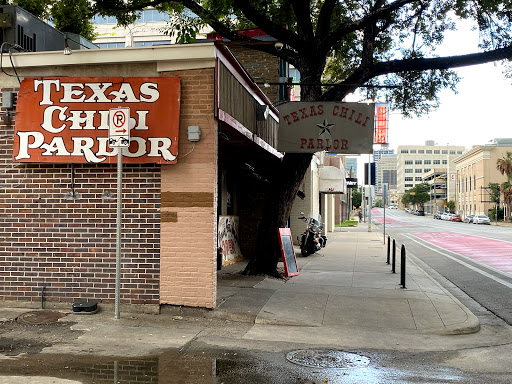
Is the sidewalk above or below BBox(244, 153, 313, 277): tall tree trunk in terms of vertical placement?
below

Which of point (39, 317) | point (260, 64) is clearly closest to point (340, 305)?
point (39, 317)

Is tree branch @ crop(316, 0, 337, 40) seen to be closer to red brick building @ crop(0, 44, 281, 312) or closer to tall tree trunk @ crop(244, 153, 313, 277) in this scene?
tall tree trunk @ crop(244, 153, 313, 277)

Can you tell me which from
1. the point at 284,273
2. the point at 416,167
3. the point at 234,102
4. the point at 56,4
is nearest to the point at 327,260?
the point at 284,273

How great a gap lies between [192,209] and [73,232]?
204cm

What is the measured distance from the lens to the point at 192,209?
7.91 m

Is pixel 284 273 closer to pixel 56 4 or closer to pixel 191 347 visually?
pixel 191 347

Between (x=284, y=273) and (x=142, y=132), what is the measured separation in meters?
5.78

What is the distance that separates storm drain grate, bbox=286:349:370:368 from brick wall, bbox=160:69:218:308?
7.14 feet

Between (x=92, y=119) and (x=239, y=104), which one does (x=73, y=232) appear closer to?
(x=92, y=119)

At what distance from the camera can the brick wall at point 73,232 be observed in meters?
8.02

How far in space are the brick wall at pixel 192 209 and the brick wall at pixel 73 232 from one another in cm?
21

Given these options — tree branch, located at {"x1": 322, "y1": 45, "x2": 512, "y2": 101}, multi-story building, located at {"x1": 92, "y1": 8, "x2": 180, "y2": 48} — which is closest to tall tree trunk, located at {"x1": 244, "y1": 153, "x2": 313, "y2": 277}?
tree branch, located at {"x1": 322, "y1": 45, "x2": 512, "y2": 101}

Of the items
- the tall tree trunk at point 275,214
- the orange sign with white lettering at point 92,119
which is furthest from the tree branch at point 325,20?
the orange sign with white lettering at point 92,119

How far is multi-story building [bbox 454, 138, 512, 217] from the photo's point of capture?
309 feet
